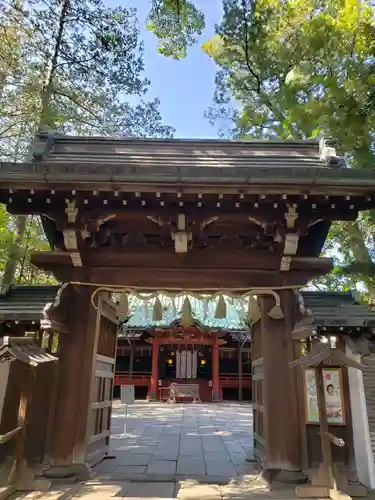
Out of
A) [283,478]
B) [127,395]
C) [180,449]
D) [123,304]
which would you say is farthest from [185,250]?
[127,395]

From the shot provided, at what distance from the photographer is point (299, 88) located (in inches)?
463

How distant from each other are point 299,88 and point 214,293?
9.19 meters

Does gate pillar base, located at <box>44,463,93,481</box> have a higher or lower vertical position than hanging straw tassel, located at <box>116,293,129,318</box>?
lower

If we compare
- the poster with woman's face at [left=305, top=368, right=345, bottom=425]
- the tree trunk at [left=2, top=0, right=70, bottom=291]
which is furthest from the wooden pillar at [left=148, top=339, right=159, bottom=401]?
the poster with woman's face at [left=305, top=368, right=345, bottom=425]

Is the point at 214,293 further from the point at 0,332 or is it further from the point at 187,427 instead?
the point at 187,427

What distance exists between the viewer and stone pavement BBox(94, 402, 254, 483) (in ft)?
18.3

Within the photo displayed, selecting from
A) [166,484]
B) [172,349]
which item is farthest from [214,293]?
[172,349]

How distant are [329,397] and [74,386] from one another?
361cm

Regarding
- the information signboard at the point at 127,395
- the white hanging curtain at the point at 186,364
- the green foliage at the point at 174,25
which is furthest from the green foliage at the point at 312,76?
the white hanging curtain at the point at 186,364

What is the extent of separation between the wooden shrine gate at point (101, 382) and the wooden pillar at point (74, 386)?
137mm

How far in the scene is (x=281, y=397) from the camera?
502 centimetres

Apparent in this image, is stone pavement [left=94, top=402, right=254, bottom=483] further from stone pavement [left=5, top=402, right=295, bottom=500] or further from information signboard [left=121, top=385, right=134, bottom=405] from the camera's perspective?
information signboard [left=121, top=385, right=134, bottom=405]

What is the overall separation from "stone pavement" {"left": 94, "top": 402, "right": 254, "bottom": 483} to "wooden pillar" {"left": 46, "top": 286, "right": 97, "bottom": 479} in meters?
0.71

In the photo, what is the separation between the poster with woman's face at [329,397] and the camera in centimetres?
495
